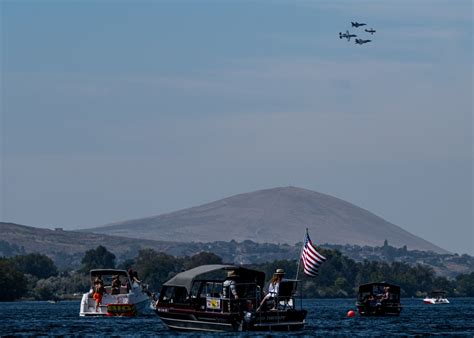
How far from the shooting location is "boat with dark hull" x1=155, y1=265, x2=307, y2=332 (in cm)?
10388

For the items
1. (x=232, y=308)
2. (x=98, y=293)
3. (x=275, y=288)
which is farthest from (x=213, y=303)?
(x=98, y=293)

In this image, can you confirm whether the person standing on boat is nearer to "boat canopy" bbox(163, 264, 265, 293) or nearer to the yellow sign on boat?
the yellow sign on boat

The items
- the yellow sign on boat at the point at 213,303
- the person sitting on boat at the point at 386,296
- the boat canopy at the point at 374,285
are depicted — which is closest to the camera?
the yellow sign on boat at the point at 213,303

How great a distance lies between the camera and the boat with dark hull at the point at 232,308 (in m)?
104

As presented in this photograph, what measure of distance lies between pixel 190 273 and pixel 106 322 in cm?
2068

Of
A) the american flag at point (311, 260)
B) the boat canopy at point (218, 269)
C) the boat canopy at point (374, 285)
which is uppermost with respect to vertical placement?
the boat canopy at point (374, 285)

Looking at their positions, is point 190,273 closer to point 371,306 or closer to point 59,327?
point 59,327

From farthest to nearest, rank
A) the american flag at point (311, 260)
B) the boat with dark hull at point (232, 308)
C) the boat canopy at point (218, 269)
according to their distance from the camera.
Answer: the american flag at point (311, 260), the boat canopy at point (218, 269), the boat with dark hull at point (232, 308)

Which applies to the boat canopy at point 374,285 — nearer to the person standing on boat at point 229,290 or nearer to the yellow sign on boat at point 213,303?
the yellow sign on boat at point 213,303

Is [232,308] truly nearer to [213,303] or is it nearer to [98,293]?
[213,303]

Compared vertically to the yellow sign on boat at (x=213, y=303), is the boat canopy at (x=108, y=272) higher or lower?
higher

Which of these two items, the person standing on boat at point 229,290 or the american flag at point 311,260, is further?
the american flag at point 311,260

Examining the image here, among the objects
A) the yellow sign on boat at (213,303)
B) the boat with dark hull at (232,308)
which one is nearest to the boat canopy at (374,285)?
the boat with dark hull at (232,308)

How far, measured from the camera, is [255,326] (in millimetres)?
104000
